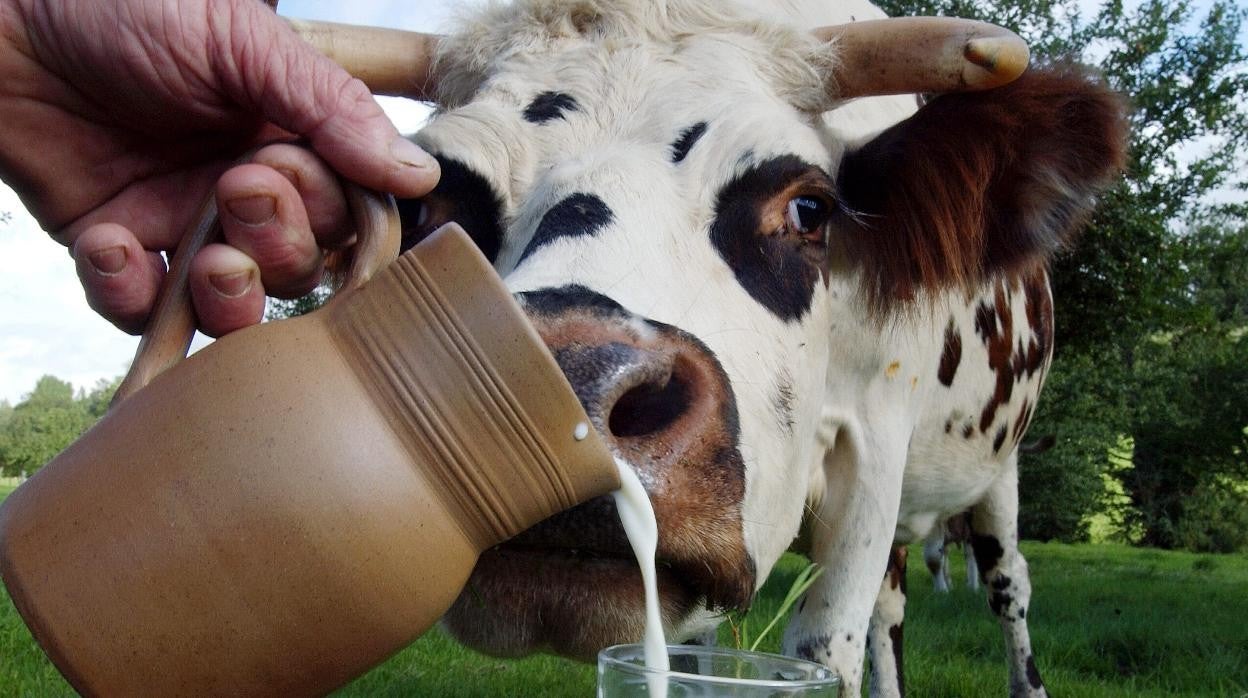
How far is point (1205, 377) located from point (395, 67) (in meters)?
19.9

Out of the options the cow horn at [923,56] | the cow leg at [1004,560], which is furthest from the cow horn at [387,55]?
the cow leg at [1004,560]

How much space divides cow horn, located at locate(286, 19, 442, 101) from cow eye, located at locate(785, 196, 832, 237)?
1.10 meters

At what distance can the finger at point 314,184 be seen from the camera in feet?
5.11

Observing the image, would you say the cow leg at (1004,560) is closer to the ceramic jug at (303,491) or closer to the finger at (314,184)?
the finger at (314,184)

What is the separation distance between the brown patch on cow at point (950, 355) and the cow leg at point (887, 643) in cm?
114

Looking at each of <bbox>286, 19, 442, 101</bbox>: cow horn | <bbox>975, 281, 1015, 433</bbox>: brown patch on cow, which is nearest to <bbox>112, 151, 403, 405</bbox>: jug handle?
<bbox>286, 19, 442, 101</bbox>: cow horn

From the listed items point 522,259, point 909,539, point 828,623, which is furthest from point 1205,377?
point 522,259

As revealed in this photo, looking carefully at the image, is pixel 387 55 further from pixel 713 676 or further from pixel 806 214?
pixel 713 676

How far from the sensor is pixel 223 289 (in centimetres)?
146

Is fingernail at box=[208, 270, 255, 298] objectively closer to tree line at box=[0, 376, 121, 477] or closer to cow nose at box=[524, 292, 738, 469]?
cow nose at box=[524, 292, 738, 469]

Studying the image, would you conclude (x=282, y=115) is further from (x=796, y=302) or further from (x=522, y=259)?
(x=796, y=302)

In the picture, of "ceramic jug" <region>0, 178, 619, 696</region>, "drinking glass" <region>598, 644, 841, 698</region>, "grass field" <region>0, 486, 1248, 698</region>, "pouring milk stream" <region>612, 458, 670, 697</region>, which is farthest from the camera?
"grass field" <region>0, 486, 1248, 698</region>

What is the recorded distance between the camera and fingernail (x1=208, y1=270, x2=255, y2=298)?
1.45 metres

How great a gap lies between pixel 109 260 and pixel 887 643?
11.3 ft
